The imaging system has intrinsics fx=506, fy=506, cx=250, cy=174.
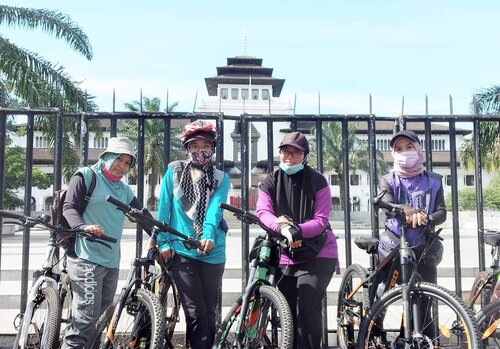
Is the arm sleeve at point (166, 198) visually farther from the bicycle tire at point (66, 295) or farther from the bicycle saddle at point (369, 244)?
the bicycle saddle at point (369, 244)

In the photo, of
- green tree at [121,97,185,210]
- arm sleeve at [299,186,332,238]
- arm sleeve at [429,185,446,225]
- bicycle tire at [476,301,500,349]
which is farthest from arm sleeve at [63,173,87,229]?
green tree at [121,97,185,210]

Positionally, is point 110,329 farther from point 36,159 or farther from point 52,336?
point 36,159

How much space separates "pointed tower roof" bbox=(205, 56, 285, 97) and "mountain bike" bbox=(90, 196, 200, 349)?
6521 centimetres

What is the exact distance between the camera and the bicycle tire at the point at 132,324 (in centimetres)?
322

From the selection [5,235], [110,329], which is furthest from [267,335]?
[5,235]

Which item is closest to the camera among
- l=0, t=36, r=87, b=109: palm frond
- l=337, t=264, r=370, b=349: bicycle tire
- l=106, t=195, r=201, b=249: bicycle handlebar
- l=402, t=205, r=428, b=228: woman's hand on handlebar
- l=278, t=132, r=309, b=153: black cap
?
l=106, t=195, r=201, b=249: bicycle handlebar

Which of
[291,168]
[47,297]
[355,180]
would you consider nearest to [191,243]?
[291,168]

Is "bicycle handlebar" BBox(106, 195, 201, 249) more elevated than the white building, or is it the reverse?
the white building

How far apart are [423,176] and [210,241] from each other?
1.75m

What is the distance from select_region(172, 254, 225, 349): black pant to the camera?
3557 mm

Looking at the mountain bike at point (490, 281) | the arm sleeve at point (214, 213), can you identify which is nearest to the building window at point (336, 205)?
the mountain bike at point (490, 281)

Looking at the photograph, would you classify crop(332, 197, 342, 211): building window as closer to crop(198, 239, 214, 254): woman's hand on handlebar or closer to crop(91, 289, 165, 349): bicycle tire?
crop(198, 239, 214, 254): woman's hand on handlebar

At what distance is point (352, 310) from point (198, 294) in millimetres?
1355

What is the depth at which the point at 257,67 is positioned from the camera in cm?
7250
